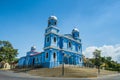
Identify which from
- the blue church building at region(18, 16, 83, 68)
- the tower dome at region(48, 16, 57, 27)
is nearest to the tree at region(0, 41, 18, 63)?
the blue church building at region(18, 16, 83, 68)

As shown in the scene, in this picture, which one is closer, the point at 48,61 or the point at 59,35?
the point at 48,61

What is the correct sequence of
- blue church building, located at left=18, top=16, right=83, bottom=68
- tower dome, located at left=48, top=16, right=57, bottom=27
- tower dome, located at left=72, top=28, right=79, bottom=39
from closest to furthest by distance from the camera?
blue church building, located at left=18, top=16, right=83, bottom=68 → tower dome, located at left=48, top=16, right=57, bottom=27 → tower dome, located at left=72, top=28, right=79, bottom=39

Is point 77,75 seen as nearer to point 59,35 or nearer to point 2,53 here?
point 59,35

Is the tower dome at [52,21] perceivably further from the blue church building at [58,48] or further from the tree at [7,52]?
the tree at [7,52]

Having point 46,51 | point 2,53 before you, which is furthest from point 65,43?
point 2,53

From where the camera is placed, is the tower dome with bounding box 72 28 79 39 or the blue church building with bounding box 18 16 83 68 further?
the tower dome with bounding box 72 28 79 39

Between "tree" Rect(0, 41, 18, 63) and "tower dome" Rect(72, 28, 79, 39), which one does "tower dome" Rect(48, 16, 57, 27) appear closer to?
"tower dome" Rect(72, 28, 79, 39)

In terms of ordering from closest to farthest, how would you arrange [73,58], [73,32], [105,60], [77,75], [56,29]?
[77,75] → [56,29] → [73,58] → [73,32] → [105,60]

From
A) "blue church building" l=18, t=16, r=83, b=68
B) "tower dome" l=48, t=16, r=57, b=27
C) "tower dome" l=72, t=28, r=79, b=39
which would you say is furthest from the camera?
"tower dome" l=72, t=28, r=79, b=39

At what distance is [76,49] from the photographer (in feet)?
172

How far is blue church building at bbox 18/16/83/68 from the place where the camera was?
42.8 metres

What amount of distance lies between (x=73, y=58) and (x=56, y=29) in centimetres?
1146

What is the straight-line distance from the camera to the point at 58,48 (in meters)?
44.9

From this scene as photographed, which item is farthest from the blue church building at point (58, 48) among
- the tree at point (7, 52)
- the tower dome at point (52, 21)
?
the tree at point (7, 52)
